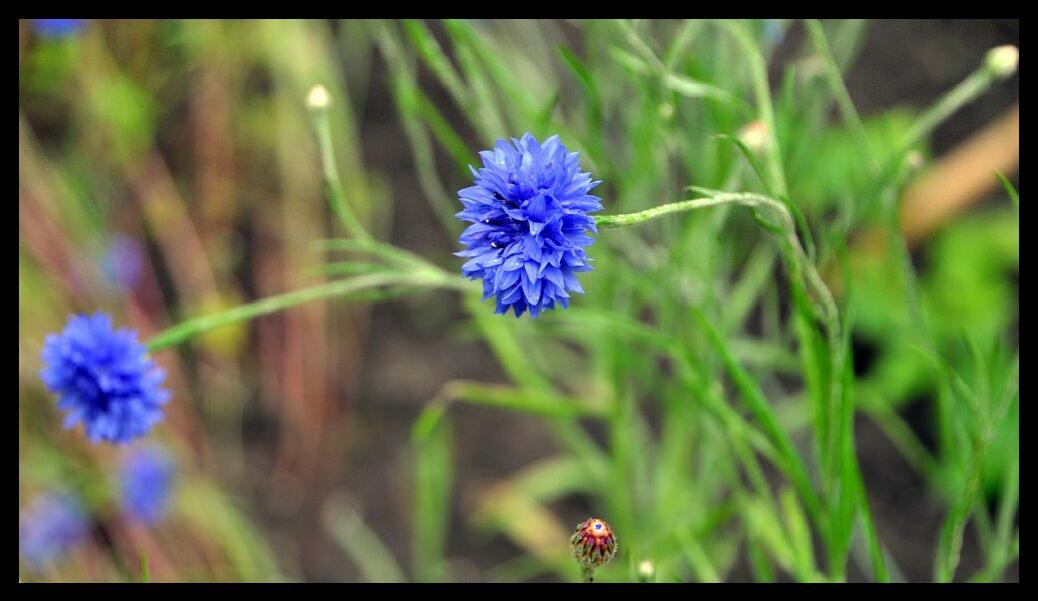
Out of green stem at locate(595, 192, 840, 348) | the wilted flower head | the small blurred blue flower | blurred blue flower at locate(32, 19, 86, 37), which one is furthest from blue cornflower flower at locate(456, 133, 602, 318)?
the small blurred blue flower

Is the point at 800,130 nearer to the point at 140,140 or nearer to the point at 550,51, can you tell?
the point at 550,51

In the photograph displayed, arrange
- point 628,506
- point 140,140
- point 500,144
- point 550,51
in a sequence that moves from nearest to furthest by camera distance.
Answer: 1. point 500,144
2. point 628,506
3. point 550,51
4. point 140,140

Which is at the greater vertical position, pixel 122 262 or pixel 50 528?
pixel 122 262

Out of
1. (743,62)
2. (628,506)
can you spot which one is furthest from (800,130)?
(628,506)

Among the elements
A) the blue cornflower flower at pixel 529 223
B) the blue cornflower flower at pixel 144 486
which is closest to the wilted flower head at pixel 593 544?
the blue cornflower flower at pixel 529 223

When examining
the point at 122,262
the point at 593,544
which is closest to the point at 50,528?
the point at 122,262

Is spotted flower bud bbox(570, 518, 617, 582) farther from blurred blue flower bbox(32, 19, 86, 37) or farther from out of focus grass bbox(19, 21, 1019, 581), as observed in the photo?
blurred blue flower bbox(32, 19, 86, 37)

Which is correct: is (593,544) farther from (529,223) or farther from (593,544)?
(529,223)
